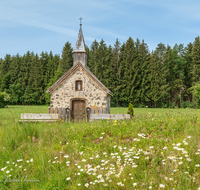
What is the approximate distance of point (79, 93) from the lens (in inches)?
620

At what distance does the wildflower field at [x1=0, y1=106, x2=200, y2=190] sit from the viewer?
139 inches

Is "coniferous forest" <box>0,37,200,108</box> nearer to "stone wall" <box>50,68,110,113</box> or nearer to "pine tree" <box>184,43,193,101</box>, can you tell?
"pine tree" <box>184,43,193,101</box>

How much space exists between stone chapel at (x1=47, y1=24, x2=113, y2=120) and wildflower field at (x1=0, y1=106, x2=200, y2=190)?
9.05 m

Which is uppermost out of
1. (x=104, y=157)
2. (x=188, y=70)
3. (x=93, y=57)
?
(x=93, y=57)

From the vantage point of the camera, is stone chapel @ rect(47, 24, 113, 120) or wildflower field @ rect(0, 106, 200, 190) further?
stone chapel @ rect(47, 24, 113, 120)

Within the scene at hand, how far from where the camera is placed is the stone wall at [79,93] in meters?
15.6

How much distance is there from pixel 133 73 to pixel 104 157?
43.0 metres

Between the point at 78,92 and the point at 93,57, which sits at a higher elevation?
the point at 93,57

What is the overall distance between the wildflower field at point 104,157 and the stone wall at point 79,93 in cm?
907

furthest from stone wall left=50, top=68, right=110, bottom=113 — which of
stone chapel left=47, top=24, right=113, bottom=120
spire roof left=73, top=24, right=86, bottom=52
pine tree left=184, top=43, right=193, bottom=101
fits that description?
pine tree left=184, top=43, right=193, bottom=101

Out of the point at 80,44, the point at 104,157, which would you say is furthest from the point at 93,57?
the point at 104,157

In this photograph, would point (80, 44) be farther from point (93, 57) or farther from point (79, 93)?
point (93, 57)

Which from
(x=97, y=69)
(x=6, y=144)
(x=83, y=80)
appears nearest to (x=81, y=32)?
(x=83, y=80)

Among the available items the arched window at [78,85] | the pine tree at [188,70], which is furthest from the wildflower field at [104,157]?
the pine tree at [188,70]
